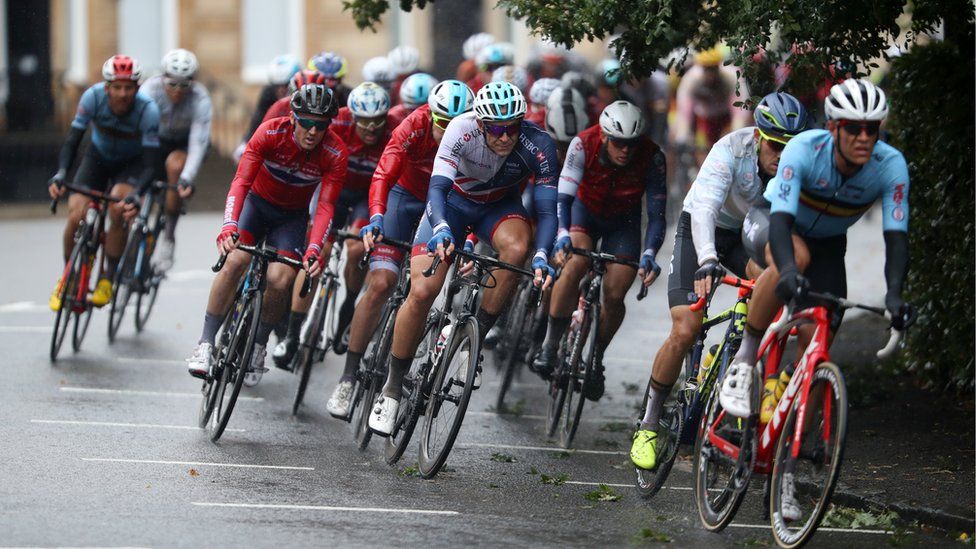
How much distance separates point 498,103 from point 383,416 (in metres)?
1.76

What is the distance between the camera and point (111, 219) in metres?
12.9

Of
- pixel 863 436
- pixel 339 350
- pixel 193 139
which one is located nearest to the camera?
pixel 863 436

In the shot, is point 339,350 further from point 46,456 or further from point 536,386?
point 46,456

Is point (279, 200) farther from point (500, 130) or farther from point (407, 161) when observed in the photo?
point (500, 130)

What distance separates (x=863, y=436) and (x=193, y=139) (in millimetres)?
6443

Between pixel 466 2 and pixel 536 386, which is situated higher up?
pixel 466 2

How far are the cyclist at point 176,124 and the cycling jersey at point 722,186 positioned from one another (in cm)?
625

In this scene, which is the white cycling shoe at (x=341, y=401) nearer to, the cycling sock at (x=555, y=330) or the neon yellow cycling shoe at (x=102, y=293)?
the cycling sock at (x=555, y=330)

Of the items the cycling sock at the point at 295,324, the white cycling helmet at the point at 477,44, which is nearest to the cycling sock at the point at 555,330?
the cycling sock at the point at 295,324

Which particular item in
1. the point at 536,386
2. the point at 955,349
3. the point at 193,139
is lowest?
the point at 536,386

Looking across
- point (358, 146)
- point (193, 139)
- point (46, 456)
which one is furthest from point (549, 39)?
point (193, 139)

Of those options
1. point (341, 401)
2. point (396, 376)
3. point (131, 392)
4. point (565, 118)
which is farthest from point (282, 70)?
point (396, 376)

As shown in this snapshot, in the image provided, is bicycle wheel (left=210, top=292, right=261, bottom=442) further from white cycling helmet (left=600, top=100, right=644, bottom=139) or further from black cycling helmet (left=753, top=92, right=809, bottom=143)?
black cycling helmet (left=753, top=92, right=809, bottom=143)

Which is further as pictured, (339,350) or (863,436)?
(339,350)
